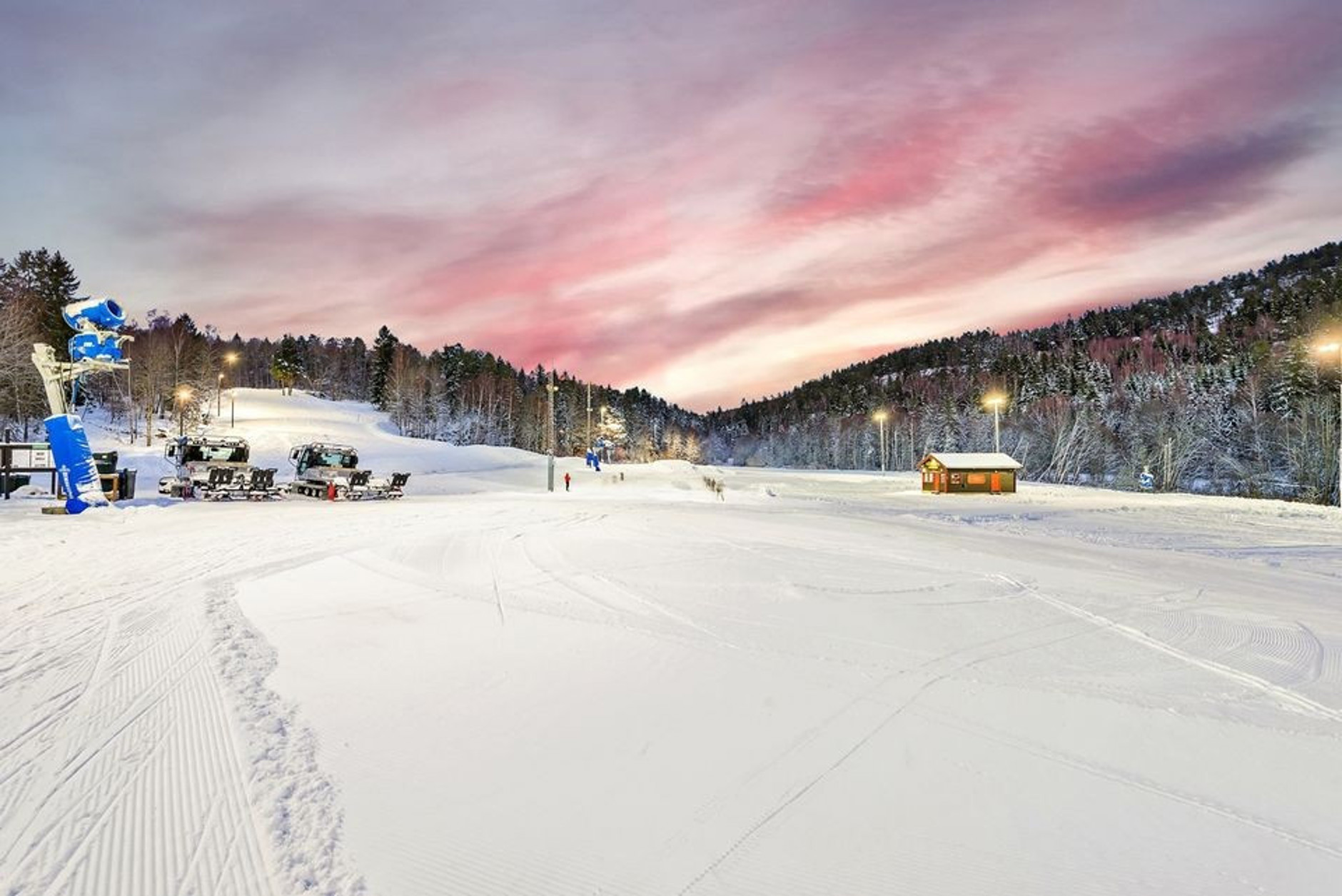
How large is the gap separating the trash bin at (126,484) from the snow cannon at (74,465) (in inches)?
139

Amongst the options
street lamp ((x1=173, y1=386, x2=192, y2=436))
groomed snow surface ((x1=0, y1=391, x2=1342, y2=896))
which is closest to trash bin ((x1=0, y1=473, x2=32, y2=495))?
groomed snow surface ((x1=0, y1=391, x2=1342, y2=896))

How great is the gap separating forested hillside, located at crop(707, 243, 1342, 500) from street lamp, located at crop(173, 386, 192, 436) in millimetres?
81026

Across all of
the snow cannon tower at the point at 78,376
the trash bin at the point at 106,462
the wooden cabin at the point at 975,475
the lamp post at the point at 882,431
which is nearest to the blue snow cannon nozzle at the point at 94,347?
the snow cannon tower at the point at 78,376

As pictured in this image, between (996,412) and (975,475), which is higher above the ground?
(996,412)

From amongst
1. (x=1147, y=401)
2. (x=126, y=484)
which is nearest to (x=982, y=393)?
(x=1147, y=401)

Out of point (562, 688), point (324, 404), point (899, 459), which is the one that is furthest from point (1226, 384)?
point (324, 404)

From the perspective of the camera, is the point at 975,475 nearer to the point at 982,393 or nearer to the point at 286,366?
the point at 982,393

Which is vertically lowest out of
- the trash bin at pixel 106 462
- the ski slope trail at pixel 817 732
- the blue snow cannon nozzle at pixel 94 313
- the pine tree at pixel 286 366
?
the ski slope trail at pixel 817 732

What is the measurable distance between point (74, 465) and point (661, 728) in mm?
22259

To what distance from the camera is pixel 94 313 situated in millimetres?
19875

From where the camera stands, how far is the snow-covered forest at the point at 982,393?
172 feet

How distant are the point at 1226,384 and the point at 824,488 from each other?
202ft

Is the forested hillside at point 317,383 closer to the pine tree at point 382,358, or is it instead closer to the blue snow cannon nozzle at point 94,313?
the pine tree at point 382,358

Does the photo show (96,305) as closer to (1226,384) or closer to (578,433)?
(578,433)
